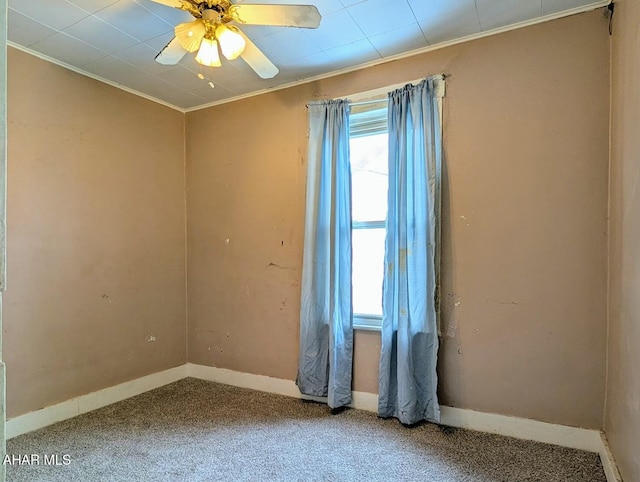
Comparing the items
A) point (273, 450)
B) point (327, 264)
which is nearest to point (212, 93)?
point (327, 264)

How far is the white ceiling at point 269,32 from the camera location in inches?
81.6

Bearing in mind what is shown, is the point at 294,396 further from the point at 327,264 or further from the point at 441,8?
the point at 441,8

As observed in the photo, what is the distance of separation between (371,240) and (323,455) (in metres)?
1.41

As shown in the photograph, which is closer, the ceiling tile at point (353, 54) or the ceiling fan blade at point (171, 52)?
the ceiling fan blade at point (171, 52)

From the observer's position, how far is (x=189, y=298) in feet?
11.5

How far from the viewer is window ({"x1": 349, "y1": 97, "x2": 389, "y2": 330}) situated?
275cm

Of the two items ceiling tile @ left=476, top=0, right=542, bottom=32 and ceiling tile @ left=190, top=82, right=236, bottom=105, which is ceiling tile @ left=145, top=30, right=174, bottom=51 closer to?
ceiling tile @ left=190, top=82, right=236, bottom=105

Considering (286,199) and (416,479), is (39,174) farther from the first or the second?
(416,479)

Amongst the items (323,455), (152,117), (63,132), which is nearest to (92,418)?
(323,455)

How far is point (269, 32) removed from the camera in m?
2.31

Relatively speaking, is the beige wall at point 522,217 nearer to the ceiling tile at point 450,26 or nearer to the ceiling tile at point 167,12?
the ceiling tile at point 450,26

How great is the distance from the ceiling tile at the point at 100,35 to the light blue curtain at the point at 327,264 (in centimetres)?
130

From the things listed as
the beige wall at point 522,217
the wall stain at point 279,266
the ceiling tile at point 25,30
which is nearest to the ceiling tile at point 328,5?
the beige wall at point 522,217

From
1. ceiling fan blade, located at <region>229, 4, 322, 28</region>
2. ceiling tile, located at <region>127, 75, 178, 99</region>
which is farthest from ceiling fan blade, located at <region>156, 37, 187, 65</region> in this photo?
ceiling tile, located at <region>127, 75, 178, 99</region>
